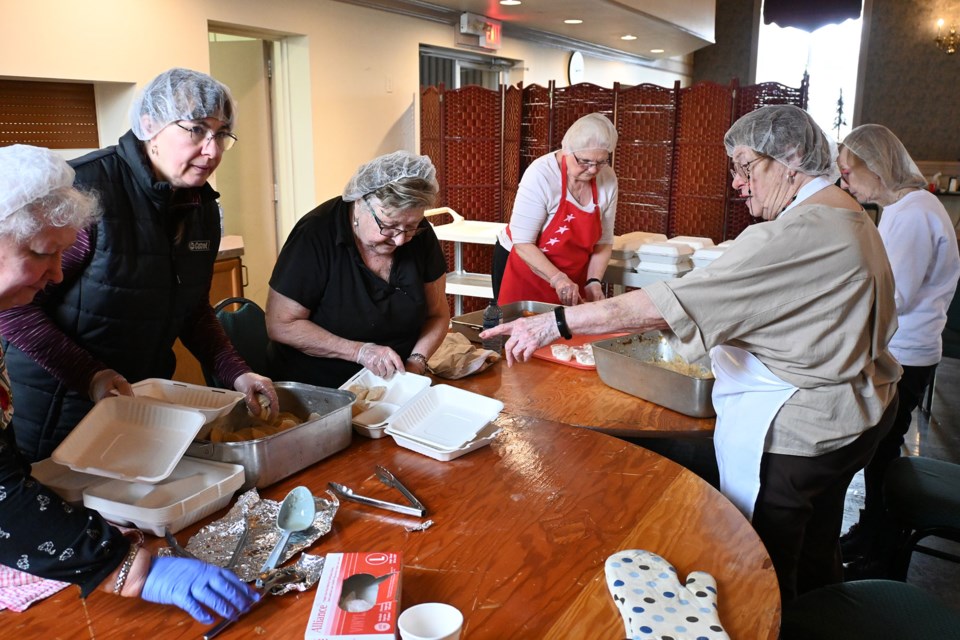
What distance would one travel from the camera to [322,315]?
2.31 m

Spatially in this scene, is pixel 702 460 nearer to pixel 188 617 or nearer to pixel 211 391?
pixel 211 391

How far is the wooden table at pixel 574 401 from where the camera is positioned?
204cm

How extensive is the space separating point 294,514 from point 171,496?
0.24 metres

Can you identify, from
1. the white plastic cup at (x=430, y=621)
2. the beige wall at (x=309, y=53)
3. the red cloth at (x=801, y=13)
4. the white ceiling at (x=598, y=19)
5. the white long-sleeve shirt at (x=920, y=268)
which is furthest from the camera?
the red cloth at (x=801, y=13)

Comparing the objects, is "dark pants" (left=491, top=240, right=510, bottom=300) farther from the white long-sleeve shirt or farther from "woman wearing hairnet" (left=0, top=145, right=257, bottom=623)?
"woman wearing hairnet" (left=0, top=145, right=257, bottom=623)

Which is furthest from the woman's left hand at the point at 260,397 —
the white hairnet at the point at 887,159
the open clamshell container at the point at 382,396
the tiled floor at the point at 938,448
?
the tiled floor at the point at 938,448

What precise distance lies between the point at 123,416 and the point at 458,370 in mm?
1069

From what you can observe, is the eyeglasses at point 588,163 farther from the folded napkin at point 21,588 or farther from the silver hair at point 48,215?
the folded napkin at point 21,588

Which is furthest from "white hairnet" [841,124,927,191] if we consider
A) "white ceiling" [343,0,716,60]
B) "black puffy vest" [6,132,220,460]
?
"white ceiling" [343,0,716,60]

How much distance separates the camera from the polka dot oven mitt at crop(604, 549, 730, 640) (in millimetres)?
1146

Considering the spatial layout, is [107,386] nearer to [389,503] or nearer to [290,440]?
[290,440]

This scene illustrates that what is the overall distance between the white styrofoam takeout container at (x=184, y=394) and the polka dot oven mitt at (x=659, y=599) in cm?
93

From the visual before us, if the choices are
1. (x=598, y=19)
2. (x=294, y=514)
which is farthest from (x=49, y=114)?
(x=598, y=19)

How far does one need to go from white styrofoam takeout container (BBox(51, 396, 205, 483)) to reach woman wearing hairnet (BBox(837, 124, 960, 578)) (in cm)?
240
